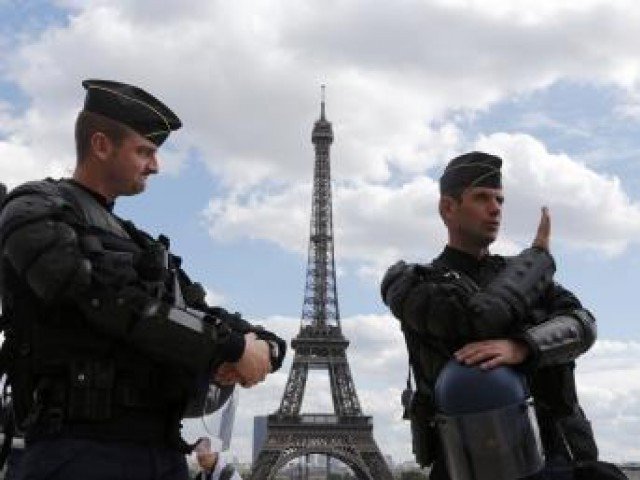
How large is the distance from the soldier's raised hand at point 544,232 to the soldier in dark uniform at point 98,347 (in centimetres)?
172

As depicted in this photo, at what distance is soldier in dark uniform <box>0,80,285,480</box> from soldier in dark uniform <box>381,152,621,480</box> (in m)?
1.09

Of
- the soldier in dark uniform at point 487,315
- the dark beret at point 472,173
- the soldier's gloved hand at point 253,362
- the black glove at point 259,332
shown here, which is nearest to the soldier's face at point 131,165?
the black glove at point 259,332

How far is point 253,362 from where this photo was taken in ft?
12.9

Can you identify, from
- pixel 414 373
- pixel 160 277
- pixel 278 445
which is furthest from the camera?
pixel 278 445

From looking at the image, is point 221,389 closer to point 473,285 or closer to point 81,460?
point 81,460

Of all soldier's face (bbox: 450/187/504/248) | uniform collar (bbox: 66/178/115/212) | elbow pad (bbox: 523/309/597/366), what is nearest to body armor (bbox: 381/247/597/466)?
elbow pad (bbox: 523/309/597/366)

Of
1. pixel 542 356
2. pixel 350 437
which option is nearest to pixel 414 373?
pixel 542 356

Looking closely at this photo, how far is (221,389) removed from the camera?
13.6ft

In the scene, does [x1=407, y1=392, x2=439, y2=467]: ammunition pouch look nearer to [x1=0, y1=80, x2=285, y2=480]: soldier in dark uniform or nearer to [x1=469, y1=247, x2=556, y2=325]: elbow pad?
[x1=469, y1=247, x2=556, y2=325]: elbow pad

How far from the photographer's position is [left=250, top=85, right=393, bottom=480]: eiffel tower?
260 ft

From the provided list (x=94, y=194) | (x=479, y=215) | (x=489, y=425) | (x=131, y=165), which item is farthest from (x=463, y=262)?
(x=94, y=194)

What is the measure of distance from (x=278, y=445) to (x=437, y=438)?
7659 cm

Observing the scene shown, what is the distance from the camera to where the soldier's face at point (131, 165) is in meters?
4.30

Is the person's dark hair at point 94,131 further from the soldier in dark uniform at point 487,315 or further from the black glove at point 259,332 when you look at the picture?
the soldier in dark uniform at point 487,315
